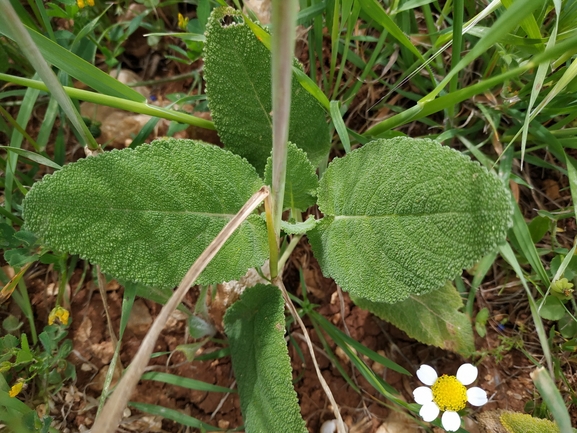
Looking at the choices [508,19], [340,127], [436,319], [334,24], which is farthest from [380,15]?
[436,319]

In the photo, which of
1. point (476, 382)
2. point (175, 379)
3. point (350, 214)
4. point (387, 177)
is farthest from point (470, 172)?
point (175, 379)

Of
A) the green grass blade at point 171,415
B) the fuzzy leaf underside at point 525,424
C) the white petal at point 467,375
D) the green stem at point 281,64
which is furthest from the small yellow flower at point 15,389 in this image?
the fuzzy leaf underside at point 525,424

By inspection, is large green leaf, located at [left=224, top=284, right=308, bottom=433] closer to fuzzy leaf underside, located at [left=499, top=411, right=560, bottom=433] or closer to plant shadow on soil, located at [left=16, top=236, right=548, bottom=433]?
plant shadow on soil, located at [left=16, top=236, right=548, bottom=433]

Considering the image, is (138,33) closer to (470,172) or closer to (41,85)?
(41,85)

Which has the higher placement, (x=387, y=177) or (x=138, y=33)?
(x=138, y=33)

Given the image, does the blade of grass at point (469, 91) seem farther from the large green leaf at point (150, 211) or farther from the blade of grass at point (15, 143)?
the blade of grass at point (15, 143)

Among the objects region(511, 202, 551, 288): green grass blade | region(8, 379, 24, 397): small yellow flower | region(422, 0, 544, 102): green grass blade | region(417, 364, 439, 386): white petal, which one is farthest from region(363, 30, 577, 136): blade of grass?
region(8, 379, 24, 397): small yellow flower
